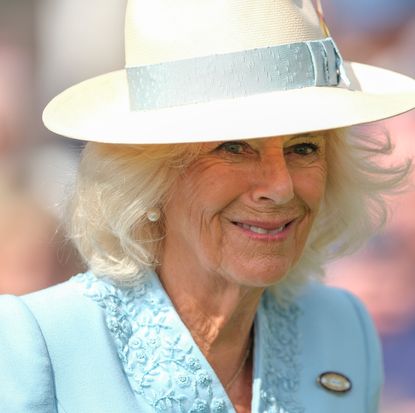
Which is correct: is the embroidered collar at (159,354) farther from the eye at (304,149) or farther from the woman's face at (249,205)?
the eye at (304,149)

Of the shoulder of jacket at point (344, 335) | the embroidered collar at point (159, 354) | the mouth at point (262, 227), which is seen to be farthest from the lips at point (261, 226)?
the shoulder of jacket at point (344, 335)

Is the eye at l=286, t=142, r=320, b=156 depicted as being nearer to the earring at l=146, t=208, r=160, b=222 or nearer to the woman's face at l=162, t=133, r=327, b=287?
the woman's face at l=162, t=133, r=327, b=287

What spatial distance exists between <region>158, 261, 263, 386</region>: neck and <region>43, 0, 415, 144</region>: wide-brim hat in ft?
1.47

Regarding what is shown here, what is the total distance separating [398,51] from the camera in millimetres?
4801

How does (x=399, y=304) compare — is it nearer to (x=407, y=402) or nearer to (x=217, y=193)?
(x=407, y=402)

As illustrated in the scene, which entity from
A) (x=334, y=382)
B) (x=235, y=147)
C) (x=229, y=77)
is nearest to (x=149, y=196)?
(x=235, y=147)

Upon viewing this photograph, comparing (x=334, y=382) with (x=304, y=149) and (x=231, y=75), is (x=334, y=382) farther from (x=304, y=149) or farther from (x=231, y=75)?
(x=231, y=75)

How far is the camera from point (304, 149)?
2.59m

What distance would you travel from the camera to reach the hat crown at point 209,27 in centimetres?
239

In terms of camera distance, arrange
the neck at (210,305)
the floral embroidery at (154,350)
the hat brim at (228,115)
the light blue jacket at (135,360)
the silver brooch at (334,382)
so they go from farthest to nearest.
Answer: the silver brooch at (334,382), the neck at (210,305), the floral embroidery at (154,350), the light blue jacket at (135,360), the hat brim at (228,115)

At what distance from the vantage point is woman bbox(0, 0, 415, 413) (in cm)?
239

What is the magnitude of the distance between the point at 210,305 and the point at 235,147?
446 millimetres

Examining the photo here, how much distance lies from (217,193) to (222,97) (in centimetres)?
24

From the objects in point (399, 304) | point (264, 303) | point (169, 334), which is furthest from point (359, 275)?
point (169, 334)
